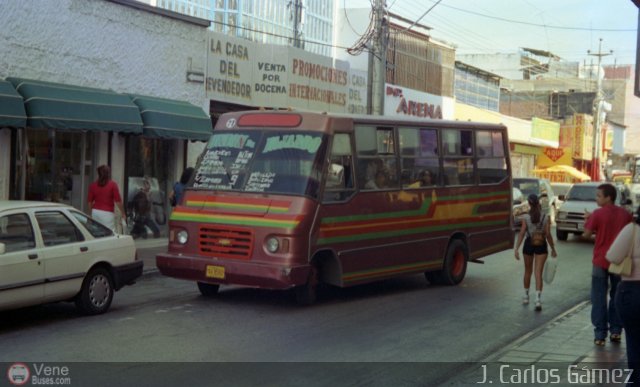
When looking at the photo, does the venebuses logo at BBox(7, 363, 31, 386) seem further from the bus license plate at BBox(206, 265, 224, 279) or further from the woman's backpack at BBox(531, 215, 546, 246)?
the woman's backpack at BBox(531, 215, 546, 246)

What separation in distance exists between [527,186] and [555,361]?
72.1ft

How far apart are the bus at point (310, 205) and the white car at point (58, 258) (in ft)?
3.94

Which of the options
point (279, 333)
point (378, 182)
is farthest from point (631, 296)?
point (378, 182)

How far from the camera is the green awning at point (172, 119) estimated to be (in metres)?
19.0

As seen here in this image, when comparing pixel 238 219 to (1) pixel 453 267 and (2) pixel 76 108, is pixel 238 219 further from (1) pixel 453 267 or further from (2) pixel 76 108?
(2) pixel 76 108

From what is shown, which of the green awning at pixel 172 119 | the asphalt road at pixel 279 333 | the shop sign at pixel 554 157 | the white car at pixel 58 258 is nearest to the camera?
the asphalt road at pixel 279 333

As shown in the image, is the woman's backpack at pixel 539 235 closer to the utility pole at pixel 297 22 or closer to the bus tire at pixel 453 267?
the bus tire at pixel 453 267

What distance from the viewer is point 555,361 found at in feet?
28.5


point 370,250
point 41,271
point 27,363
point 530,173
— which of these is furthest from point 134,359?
point 530,173

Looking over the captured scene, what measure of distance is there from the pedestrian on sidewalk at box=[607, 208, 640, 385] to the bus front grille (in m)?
5.64

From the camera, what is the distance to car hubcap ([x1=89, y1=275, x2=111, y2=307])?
35.7ft

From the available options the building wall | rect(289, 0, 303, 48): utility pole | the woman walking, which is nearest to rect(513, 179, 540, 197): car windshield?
rect(289, 0, 303, 48): utility pole

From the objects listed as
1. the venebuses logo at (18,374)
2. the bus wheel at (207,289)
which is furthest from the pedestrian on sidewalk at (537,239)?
the venebuses logo at (18,374)

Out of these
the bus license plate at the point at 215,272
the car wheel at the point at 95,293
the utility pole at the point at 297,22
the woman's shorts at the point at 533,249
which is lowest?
the car wheel at the point at 95,293
